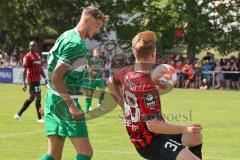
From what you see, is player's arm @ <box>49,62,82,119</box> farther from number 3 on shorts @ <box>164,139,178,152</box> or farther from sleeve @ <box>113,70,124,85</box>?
number 3 on shorts @ <box>164,139,178,152</box>

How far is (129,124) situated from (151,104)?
0.41 m

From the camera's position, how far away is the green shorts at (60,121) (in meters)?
7.67

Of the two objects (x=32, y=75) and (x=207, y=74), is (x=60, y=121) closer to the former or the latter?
(x=32, y=75)

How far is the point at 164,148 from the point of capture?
6582 mm

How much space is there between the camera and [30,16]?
2082 inches

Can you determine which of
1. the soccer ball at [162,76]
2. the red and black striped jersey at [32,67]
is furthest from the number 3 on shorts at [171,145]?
the red and black striped jersey at [32,67]

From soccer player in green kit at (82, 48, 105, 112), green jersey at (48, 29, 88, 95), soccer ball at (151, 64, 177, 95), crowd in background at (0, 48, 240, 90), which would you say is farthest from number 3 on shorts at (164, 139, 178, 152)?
crowd in background at (0, 48, 240, 90)

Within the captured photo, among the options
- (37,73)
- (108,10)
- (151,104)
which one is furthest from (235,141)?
(108,10)

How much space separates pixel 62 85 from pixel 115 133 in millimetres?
8135

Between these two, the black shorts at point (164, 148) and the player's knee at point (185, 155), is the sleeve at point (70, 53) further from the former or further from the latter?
the player's knee at point (185, 155)

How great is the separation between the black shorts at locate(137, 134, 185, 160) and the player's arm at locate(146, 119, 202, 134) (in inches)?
7.0

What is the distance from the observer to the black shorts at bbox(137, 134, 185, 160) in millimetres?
6527

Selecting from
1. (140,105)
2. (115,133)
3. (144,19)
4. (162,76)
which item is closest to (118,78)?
(162,76)

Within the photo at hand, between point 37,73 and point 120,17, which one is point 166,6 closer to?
point 120,17
